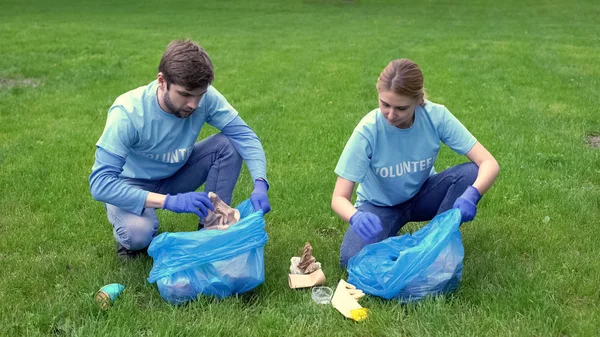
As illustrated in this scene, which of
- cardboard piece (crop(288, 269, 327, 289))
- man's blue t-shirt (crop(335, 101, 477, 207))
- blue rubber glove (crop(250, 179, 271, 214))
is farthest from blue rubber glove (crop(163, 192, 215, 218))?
man's blue t-shirt (crop(335, 101, 477, 207))

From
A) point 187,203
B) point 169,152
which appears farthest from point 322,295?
point 169,152

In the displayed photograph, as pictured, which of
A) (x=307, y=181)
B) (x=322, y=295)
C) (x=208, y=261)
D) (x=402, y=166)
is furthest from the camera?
(x=307, y=181)

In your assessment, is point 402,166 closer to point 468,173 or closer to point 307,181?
point 468,173

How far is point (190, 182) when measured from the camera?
3.32 metres

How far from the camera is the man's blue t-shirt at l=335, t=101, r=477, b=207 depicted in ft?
9.32

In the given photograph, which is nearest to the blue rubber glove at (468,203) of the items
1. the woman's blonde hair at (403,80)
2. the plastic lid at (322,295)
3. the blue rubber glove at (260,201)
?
the woman's blonde hair at (403,80)

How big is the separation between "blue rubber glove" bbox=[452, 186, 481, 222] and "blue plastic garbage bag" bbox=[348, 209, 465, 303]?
63 millimetres

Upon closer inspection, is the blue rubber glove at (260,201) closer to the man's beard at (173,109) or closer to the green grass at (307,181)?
the green grass at (307,181)

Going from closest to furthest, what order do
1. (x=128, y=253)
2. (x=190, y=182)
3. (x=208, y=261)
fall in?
(x=208, y=261) → (x=128, y=253) → (x=190, y=182)

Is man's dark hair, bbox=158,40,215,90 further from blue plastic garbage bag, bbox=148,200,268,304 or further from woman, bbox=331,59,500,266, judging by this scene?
woman, bbox=331,59,500,266

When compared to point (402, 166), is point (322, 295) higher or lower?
lower

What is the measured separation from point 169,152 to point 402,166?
1209mm

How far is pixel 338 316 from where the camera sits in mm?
2535

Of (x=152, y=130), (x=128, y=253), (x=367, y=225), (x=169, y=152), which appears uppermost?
(x=152, y=130)
